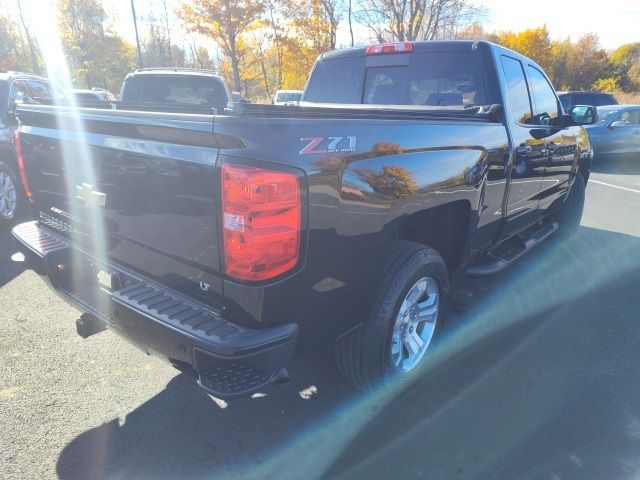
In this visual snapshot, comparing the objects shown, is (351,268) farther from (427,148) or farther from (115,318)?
(115,318)

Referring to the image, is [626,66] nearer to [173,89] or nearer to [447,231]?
[173,89]

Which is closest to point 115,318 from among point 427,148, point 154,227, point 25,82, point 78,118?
point 154,227

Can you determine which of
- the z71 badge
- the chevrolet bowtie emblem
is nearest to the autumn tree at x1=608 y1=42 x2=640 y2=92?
the z71 badge

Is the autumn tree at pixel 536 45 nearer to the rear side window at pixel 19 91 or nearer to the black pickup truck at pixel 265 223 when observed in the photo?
the rear side window at pixel 19 91

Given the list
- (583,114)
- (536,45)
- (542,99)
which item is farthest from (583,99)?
(536,45)

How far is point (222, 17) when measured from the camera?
89.5 ft

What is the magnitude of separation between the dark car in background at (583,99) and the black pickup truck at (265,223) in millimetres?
13657

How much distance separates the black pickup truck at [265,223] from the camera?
1.81 metres

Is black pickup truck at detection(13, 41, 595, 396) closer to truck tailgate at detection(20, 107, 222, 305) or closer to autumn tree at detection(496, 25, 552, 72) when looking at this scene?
truck tailgate at detection(20, 107, 222, 305)

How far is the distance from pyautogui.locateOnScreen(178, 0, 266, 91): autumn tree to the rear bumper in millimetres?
28405

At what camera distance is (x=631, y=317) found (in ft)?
12.5

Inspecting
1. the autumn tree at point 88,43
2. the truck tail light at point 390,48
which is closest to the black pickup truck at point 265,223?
the truck tail light at point 390,48

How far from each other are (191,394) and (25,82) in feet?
19.1

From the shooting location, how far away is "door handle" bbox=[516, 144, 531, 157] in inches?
138
